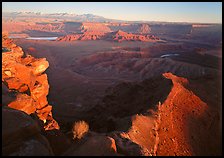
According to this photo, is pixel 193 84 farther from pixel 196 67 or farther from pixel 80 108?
pixel 196 67

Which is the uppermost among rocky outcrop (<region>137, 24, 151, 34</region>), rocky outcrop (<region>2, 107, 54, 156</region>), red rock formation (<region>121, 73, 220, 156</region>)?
rocky outcrop (<region>137, 24, 151, 34</region>)

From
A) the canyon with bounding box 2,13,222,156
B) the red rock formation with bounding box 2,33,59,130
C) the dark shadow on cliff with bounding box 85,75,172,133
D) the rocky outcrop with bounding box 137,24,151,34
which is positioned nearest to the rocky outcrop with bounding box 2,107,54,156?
the canyon with bounding box 2,13,222,156

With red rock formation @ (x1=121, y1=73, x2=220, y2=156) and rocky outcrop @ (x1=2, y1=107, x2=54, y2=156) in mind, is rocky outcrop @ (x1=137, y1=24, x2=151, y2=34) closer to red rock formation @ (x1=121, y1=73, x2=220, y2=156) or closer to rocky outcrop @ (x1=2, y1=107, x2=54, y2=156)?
red rock formation @ (x1=121, y1=73, x2=220, y2=156)

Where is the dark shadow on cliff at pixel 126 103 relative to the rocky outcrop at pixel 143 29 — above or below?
below

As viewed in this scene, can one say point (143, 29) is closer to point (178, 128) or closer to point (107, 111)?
point (107, 111)

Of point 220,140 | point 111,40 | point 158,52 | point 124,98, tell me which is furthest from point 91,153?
point 111,40

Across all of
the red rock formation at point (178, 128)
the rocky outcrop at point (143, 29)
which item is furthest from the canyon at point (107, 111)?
the rocky outcrop at point (143, 29)

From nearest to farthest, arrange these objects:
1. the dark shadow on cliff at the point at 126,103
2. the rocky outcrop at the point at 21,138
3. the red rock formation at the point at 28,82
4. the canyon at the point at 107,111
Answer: the rocky outcrop at the point at 21,138 < the canyon at the point at 107,111 < the red rock formation at the point at 28,82 < the dark shadow on cliff at the point at 126,103

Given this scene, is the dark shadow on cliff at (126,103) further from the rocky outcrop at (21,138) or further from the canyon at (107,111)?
the rocky outcrop at (21,138)

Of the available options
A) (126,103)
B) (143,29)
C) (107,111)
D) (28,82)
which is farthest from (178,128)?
(143,29)
